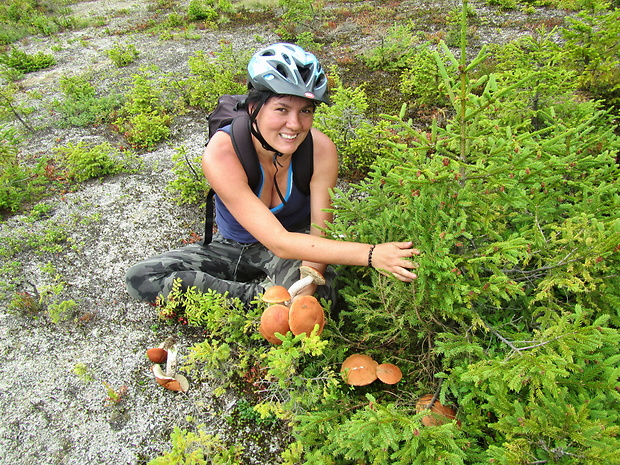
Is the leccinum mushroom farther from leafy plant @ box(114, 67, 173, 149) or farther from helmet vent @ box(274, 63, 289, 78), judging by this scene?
leafy plant @ box(114, 67, 173, 149)

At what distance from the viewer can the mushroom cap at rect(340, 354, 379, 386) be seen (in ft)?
9.62

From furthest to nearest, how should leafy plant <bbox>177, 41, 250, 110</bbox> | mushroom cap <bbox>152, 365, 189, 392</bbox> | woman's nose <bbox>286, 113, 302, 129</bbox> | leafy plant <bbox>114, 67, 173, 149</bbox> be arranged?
leafy plant <bbox>177, 41, 250, 110</bbox>, leafy plant <bbox>114, 67, 173, 149</bbox>, mushroom cap <bbox>152, 365, 189, 392</bbox>, woman's nose <bbox>286, 113, 302, 129</bbox>

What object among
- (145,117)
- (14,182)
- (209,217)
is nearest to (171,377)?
(209,217)

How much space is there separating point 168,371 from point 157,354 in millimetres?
215

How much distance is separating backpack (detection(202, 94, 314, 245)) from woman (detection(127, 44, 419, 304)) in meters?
0.06

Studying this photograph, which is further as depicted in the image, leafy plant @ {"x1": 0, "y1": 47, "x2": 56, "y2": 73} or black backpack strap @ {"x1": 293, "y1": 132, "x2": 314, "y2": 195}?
leafy plant @ {"x1": 0, "y1": 47, "x2": 56, "y2": 73}

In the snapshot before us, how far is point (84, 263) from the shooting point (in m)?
5.22

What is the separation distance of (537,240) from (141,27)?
15.8 metres

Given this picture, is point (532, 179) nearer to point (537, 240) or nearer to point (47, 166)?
point (537, 240)

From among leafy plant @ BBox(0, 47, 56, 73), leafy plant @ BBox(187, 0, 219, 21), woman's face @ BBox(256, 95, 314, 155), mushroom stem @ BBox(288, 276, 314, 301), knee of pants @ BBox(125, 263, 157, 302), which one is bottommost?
knee of pants @ BBox(125, 263, 157, 302)

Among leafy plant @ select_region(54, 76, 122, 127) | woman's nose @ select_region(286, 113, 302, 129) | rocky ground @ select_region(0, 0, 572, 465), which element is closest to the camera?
woman's nose @ select_region(286, 113, 302, 129)

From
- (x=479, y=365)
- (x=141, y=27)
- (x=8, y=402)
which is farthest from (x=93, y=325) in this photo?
(x=141, y=27)

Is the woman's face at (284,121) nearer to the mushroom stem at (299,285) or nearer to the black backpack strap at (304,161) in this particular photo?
the black backpack strap at (304,161)

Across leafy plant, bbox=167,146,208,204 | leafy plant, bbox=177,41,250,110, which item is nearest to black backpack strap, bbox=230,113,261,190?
leafy plant, bbox=167,146,208,204
